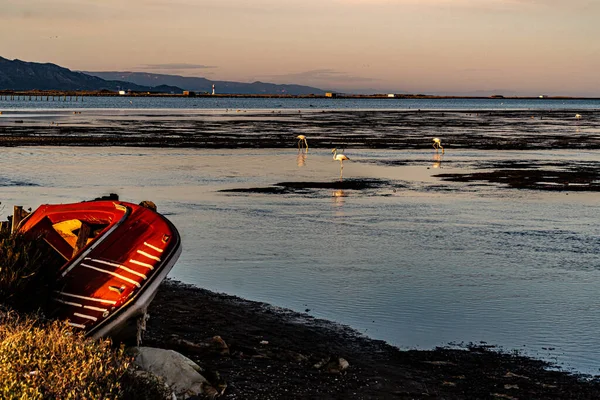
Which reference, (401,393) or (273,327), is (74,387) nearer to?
(401,393)

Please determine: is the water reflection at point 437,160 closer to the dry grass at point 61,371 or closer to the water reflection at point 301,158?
the water reflection at point 301,158

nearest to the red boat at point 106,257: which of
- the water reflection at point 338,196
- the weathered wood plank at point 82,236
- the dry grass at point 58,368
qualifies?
the weathered wood plank at point 82,236

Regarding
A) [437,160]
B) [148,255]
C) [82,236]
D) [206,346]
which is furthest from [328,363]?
[437,160]

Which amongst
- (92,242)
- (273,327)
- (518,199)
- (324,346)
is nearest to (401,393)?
(324,346)

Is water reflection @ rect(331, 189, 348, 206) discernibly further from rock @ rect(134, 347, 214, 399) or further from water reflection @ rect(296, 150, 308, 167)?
rock @ rect(134, 347, 214, 399)

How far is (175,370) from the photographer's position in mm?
9297

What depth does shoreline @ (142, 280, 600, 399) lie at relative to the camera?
972cm

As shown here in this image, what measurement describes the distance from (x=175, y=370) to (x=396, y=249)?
31.9 feet

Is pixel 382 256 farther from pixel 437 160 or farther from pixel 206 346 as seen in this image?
pixel 437 160

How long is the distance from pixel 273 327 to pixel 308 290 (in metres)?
2.49

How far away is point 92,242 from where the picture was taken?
439 inches

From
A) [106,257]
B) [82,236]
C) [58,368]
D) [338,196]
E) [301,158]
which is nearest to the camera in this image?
[58,368]

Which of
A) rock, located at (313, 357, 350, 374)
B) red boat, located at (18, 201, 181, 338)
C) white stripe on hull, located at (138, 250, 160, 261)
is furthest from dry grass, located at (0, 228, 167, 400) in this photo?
rock, located at (313, 357, 350, 374)

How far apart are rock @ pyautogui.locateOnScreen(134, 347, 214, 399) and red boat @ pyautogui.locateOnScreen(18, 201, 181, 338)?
817mm
